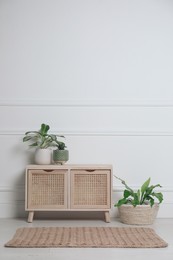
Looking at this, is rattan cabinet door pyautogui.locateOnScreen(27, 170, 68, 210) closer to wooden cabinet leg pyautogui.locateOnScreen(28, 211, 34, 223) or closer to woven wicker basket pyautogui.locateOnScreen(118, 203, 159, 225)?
wooden cabinet leg pyautogui.locateOnScreen(28, 211, 34, 223)

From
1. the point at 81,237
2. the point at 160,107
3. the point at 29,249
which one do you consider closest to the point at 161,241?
the point at 81,237

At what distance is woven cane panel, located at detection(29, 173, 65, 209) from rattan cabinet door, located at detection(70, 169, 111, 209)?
0.12 meters

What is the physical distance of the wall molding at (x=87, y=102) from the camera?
4953 mm

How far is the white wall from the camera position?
495 centimetres

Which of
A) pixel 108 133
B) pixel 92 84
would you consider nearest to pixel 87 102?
pixel 92 84

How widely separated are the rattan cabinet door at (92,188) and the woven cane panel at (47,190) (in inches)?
4.8

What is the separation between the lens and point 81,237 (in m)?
3.67

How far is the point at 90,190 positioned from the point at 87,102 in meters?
0.91

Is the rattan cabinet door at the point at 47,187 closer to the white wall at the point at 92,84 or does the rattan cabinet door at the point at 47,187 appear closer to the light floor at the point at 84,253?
the white wall at the point at 92,84

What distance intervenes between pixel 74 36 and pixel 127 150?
4.09 feet

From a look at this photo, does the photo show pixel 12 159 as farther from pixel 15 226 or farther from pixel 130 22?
pixel 130 22

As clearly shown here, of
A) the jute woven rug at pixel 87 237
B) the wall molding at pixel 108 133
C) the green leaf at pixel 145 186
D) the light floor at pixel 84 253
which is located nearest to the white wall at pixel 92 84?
the wall molding at pixel 108 133

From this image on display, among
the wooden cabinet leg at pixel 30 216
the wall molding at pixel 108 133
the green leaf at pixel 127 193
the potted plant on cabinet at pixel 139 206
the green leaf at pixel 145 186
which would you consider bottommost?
the wooden cabinet leg at pixel 30 216

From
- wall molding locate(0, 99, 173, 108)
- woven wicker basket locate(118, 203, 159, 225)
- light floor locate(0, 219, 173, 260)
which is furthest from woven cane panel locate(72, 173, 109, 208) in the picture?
light floor locate(0, 219, 173, 260)
